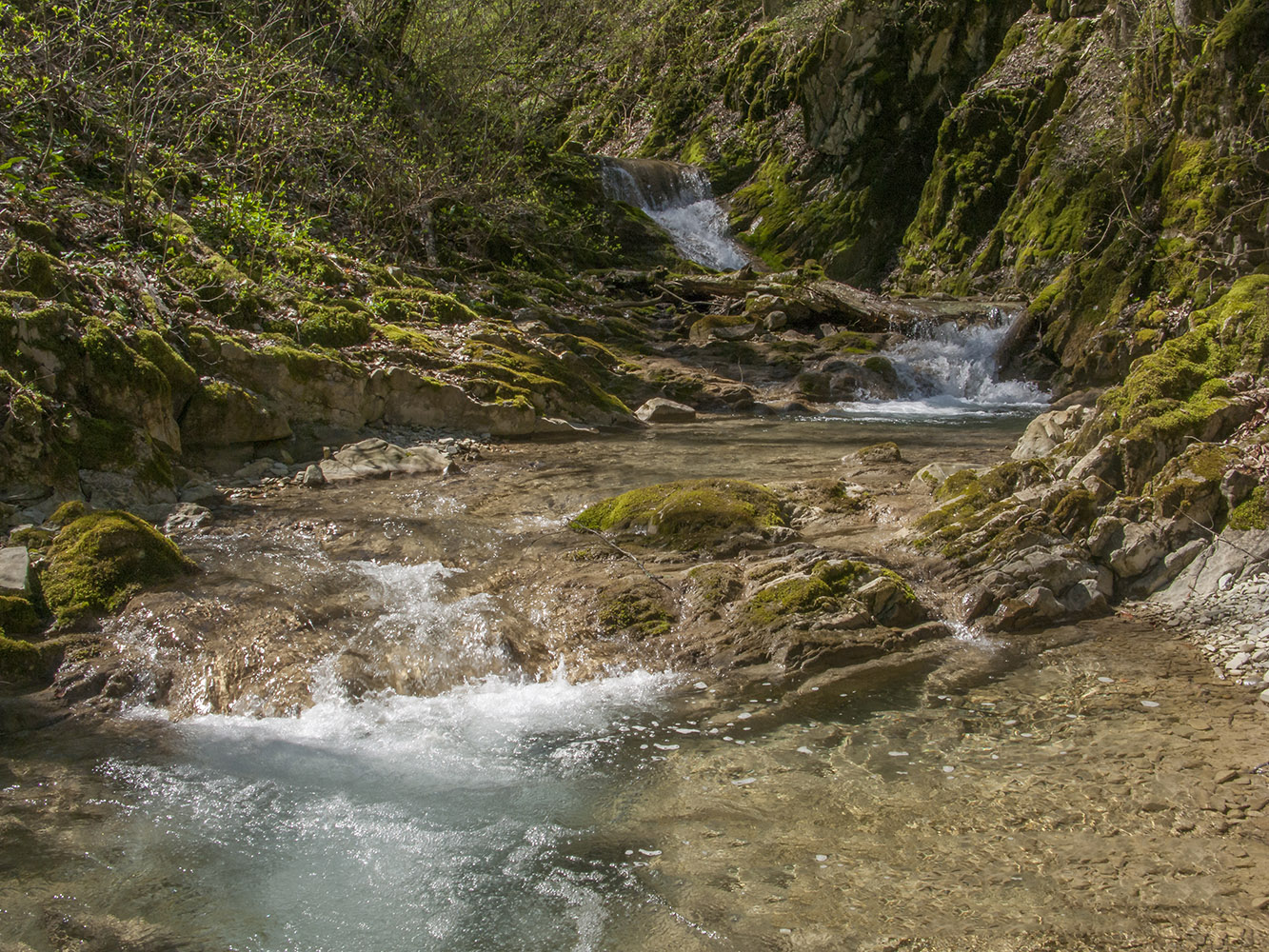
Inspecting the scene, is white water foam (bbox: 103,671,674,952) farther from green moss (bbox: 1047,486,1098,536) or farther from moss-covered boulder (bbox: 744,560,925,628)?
green moss (bbox: 1047,486,1098,536)

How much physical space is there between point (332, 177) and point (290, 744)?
14.9 metres

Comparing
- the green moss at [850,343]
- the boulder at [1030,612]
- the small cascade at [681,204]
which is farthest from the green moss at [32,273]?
the small cascade at [681,204]

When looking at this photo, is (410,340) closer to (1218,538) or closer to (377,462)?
(377,462)

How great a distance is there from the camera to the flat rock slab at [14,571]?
557cm

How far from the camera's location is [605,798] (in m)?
4.05

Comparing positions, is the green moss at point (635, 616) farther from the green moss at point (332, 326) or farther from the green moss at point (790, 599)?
the green moss at point (332, 326)

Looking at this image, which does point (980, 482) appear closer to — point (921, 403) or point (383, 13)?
point (921, 403)

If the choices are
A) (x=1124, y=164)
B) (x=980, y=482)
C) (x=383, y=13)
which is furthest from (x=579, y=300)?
(x=980, y=482)

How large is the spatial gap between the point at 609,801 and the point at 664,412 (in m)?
10.9

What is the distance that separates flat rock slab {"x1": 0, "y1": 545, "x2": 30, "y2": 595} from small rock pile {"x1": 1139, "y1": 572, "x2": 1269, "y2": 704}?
7241 millimetres

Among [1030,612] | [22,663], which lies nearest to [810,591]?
[1030,612]

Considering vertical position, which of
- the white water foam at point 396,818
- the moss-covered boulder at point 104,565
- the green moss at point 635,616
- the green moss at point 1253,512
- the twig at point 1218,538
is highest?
the green moss at point 1253,512

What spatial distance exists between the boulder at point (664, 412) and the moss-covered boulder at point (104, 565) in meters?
8.87

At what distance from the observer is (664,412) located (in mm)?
14594
